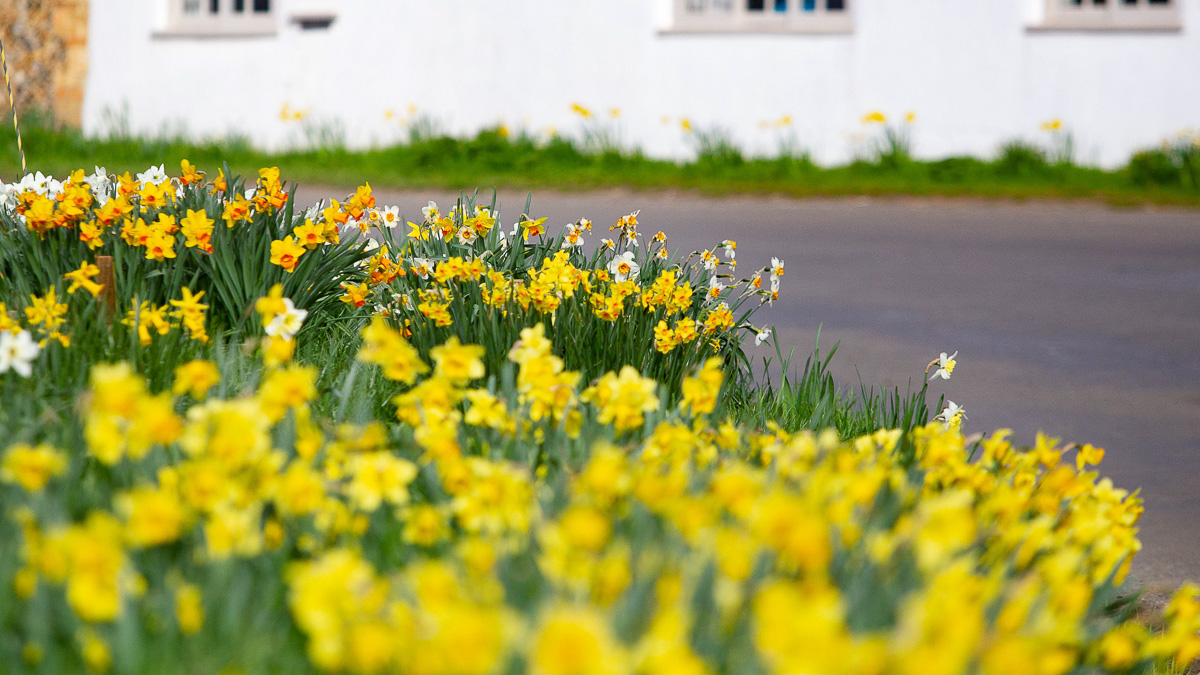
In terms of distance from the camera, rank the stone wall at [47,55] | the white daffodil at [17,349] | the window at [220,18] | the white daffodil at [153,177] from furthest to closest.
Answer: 1. the stone wall at [47,55]
2. the window at [220,18]
3. the white daffodil at [153,177]
4. the white daffodil at [17,349]

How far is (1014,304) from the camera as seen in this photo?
6.75 meters

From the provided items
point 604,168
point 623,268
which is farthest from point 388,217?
point 604,168

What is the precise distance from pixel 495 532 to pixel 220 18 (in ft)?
45.7

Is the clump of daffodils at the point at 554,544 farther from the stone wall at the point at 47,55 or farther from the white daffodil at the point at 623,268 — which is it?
the stone wall at the point at 47,55

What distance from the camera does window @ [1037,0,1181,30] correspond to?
12688 millimetres

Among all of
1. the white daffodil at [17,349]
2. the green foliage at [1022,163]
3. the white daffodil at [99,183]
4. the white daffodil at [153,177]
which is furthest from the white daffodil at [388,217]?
the green foliage at [1022,163]

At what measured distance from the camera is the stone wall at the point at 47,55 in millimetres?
14172

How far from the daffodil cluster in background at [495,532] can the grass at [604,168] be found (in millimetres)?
8251

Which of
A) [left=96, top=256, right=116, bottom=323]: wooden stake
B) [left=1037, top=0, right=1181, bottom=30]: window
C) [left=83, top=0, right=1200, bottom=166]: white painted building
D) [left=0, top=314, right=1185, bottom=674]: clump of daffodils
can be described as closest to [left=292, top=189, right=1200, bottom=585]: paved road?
[left=0, top=314, right=1185, bottom=674]: clump of daffodils

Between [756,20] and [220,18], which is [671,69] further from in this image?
[220,18]

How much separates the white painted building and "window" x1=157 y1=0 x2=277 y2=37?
36 mm

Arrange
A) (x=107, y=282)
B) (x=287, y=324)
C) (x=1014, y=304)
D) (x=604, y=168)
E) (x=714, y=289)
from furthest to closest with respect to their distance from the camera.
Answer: (x=604, y=168) < (x=1014, y=304) < (x=714, y=289) < (x=107, y=282) < (x=287, y=324)

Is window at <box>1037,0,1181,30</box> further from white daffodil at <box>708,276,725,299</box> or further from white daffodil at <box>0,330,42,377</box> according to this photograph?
white daffodil at <box>0,330,42,377</box>

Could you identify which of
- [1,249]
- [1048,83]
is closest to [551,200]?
[1048,83]
